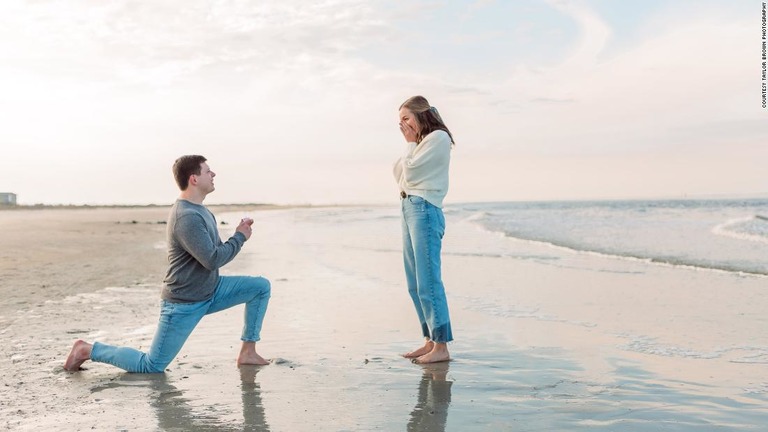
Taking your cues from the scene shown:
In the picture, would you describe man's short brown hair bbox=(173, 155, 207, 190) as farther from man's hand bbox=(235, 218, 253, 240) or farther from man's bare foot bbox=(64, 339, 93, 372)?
man's bare foot bbox=(64, 339, 93, 372)

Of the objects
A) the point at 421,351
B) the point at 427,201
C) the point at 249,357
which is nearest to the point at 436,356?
the point at 421,351

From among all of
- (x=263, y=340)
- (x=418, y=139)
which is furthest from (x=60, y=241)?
(x=418, y=139)

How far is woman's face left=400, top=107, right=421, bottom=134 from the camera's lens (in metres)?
5.45

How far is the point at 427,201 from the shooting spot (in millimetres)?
5371

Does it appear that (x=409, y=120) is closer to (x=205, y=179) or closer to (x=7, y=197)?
(x=205, y=179)

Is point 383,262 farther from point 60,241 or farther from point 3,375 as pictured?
point 60,241

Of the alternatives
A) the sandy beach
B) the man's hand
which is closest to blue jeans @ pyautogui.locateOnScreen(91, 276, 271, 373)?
the sandy beach

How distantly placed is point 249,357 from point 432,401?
5.19 ft

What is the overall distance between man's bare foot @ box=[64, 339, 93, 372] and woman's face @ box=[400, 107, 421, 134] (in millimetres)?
2819

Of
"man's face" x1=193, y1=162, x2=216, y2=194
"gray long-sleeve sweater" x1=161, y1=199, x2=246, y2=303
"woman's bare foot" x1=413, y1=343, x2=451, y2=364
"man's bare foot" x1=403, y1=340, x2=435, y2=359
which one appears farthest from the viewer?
"man's bare foot" x1=403, y1=340, x2=435, y2=359

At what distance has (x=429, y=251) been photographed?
5387 mm

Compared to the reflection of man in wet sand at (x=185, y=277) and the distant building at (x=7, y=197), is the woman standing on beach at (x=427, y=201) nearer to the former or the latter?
the reflection of man in wet sand at (x=185, y=277)

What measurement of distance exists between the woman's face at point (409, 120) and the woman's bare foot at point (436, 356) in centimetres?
164

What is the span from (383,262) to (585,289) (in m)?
4.36
